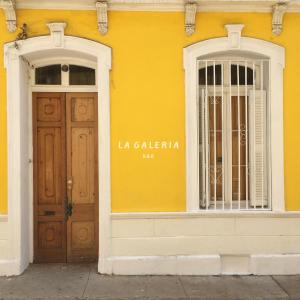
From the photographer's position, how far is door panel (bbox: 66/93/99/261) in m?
7.14

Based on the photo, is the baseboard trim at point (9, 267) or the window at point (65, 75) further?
the window at point (65, 75)

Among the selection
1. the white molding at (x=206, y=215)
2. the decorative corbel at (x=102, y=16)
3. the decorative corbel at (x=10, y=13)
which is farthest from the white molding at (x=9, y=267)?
the decorative corbel at (x=102, y=16)

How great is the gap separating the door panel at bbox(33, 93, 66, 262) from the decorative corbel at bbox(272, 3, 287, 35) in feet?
10.9

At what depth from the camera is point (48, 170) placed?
7164mm

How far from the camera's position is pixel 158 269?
6656 millimetres

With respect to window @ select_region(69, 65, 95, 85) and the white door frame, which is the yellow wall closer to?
the white door frame

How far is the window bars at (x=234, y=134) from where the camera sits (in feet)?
22.6

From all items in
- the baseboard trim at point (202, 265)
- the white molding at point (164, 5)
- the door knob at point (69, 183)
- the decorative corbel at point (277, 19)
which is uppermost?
the white molding at point (164, 5)

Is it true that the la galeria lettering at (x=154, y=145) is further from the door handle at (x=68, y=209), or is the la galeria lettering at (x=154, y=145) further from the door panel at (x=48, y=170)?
the door handle at (x=68, y=209)

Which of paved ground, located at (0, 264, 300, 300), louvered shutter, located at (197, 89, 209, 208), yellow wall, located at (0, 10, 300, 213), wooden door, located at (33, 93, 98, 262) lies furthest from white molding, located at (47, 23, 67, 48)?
paved ground, located at (0, 264, 300, 300)

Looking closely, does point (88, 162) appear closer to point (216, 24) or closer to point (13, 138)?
point (13, 138)

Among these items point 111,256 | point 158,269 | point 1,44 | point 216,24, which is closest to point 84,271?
point 111,256

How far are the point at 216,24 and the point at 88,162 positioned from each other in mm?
2830

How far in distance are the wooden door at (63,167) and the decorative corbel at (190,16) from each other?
174 centimetres
